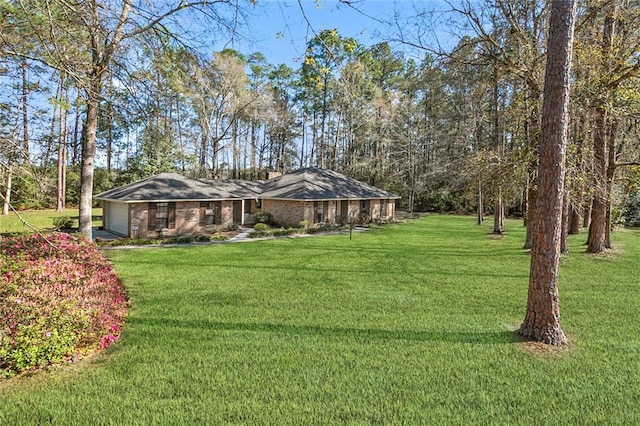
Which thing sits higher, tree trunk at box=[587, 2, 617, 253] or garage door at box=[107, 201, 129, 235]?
tree trunk at box=[587, 2, 617, 253]

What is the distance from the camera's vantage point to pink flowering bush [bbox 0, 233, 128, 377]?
3826 millimetres

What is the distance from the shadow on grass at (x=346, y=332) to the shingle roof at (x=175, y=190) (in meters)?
11.7

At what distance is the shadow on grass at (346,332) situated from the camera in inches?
198

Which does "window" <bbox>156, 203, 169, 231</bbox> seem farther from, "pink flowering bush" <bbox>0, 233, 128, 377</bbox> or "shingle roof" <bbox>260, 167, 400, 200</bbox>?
"pink flowering bush" <bbox>0, 233, 128, 377</bbox>

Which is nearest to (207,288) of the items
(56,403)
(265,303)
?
(265,303)

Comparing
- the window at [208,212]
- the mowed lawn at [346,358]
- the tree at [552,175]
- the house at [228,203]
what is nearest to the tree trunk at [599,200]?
the mowed lawn at [346,358]

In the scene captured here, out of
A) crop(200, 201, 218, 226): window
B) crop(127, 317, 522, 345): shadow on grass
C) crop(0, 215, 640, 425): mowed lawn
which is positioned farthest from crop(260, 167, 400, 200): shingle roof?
crop(127, 317, 522, 345): shadow on grass

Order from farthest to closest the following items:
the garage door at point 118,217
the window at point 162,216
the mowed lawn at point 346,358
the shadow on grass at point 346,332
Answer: the window at point 162,216
the garage door at point 118,217
the shadow on grass at point 346,332
the mowed lawn at point 346,358

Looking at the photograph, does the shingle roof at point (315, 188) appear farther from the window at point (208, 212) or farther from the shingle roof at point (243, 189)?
the window at point (208, 212)

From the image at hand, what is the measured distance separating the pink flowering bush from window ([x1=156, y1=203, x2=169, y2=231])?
10926 mm

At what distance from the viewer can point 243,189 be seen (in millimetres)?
21594

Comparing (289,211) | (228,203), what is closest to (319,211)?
(289,211)

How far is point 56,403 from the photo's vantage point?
11.2 ft

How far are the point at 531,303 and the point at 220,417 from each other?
4.40 metres
